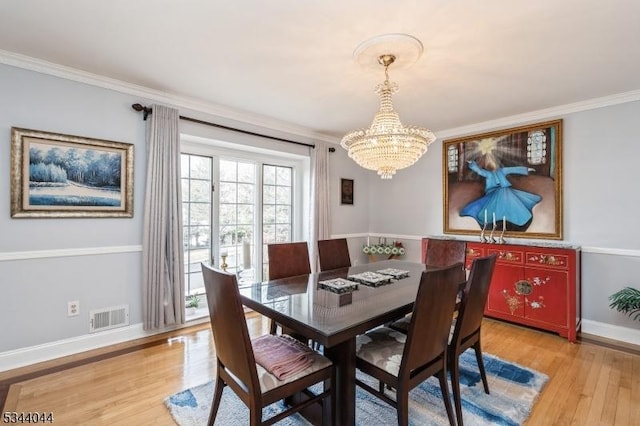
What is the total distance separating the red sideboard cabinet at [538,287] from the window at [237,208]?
2602 millimetres

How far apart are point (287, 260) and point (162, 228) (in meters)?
1.29

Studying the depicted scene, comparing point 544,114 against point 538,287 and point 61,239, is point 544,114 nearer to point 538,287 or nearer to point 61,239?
point 538,287

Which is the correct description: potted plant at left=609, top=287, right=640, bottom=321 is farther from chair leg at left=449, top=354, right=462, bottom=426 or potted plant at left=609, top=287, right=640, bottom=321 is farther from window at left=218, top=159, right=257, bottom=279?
window at left=218, top=159, right=257, bottom=279

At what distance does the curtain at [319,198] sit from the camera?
433 cm

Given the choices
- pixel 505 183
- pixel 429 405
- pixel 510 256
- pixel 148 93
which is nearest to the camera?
pixel 429 405

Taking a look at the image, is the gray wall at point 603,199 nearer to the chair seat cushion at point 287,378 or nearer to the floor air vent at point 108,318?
the chair seat cushion at point 287,378

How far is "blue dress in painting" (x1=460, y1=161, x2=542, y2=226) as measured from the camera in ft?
11.8

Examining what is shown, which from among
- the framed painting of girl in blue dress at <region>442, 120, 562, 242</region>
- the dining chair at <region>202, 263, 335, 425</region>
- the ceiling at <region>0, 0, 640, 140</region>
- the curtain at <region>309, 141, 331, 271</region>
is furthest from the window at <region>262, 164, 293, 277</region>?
the dining chair at <region>202, 263, 335, 425</region>

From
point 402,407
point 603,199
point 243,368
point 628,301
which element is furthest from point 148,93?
point 628,301

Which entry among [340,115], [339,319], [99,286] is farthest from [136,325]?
[340,115]

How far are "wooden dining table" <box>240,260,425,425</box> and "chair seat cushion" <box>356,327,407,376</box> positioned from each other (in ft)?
0.43

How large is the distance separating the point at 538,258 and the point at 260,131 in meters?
3.43

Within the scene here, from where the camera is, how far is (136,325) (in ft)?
9.64

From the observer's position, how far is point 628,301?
271 centimetres
